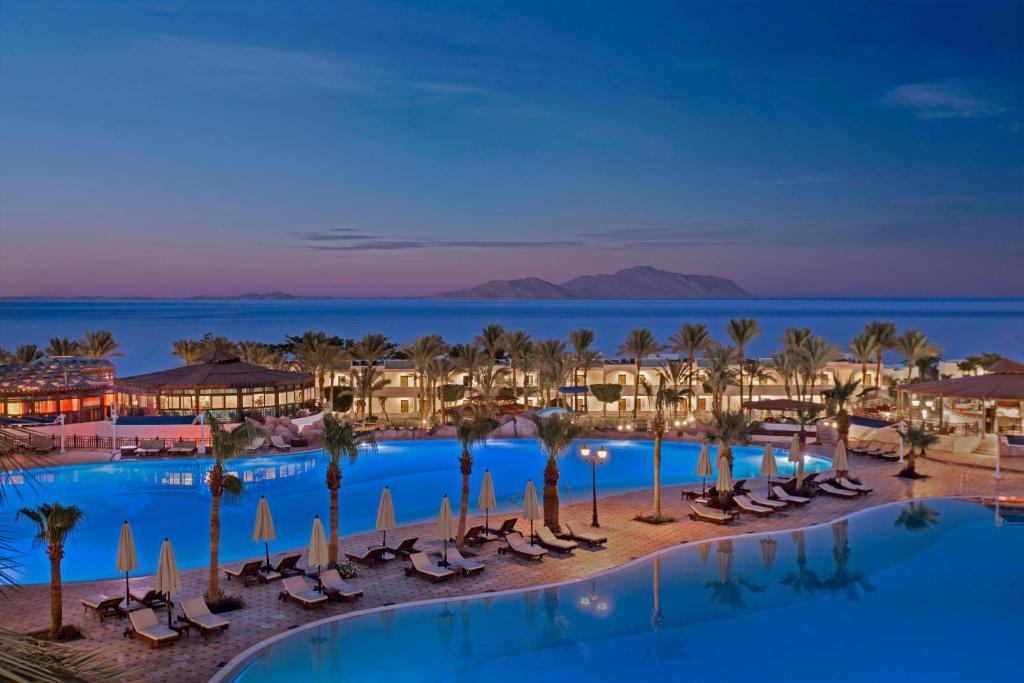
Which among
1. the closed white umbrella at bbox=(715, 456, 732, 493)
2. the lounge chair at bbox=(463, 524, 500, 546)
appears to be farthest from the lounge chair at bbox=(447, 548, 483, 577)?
the closed white umbrella at bbox=(715, 456, 732, 493)

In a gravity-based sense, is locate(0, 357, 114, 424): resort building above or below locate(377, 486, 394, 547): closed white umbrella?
above

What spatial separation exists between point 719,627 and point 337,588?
7.03 metres

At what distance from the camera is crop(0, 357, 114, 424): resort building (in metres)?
34.1

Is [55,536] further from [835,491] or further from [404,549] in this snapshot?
[835,491]

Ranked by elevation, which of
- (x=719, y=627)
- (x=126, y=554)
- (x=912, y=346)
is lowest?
(x=719, y=627)

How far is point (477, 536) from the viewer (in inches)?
704

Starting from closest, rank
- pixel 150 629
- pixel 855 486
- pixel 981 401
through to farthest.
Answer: pixel 150 629
pixel 855 486
pixel 981 401

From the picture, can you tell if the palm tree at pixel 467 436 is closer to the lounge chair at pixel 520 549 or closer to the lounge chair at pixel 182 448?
the lounge chair at pixel 520 549

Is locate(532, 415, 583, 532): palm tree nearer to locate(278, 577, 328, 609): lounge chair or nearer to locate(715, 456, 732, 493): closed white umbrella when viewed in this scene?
locate(715, 456, 732, 493): closed white umbrella

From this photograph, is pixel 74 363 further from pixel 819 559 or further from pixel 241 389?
pixel 819 559

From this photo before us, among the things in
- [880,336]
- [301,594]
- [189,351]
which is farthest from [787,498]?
[189,351]

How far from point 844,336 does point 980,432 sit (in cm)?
12745

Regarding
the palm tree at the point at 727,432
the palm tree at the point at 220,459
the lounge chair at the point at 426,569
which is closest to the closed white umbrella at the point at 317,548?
the palm tree at the point at 220,459

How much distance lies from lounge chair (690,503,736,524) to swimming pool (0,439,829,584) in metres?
4.61
